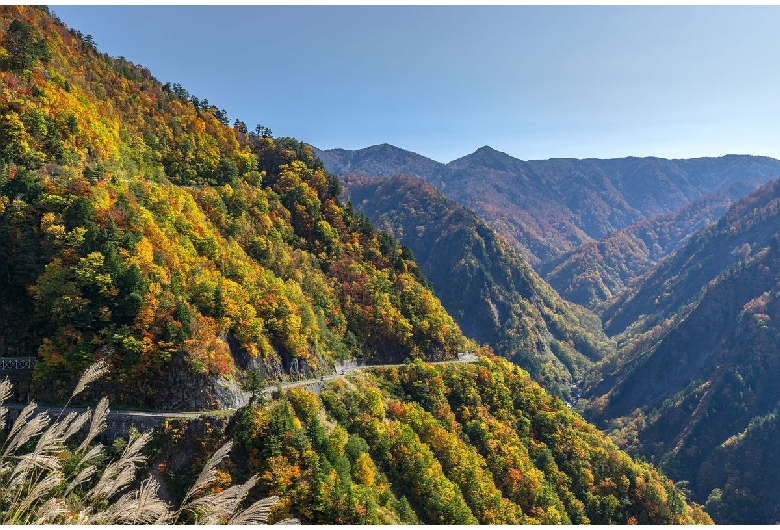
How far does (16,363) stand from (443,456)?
4518 cm

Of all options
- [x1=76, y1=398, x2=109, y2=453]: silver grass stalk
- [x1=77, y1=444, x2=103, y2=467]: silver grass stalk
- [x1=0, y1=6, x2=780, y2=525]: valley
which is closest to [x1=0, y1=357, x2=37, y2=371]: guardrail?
[x1=0, y1=6, x2=780, y2=525]: valley

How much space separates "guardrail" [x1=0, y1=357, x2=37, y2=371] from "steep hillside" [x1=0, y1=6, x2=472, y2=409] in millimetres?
825

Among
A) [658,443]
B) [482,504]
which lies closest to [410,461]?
[482,504]

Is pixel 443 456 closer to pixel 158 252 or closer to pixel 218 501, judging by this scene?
pixel 158 252

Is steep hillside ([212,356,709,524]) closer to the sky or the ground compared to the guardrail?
closer to the ground

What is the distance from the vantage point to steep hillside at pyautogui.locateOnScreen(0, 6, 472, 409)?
145 ft

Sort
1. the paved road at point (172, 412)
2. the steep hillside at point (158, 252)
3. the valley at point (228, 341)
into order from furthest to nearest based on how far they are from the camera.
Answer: the steep hillside at point (158, 252), the valley at point (228, 341), the paved road at point (172, 412)

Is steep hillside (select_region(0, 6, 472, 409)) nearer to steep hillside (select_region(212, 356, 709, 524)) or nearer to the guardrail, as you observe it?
the guardrail

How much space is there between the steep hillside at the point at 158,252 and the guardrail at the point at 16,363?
2.71ft

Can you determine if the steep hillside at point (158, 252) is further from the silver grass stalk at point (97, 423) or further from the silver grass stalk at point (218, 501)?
the silver grass stalk at point (218, 501)

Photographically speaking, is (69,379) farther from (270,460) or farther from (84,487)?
(270,460)

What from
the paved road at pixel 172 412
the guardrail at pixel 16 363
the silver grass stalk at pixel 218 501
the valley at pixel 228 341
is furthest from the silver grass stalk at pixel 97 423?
the guardrail at pixel 16 363

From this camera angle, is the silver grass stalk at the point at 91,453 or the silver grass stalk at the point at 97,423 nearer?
the silver grass stalk at the point at 97,423

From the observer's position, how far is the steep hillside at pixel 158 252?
44.3 meters
